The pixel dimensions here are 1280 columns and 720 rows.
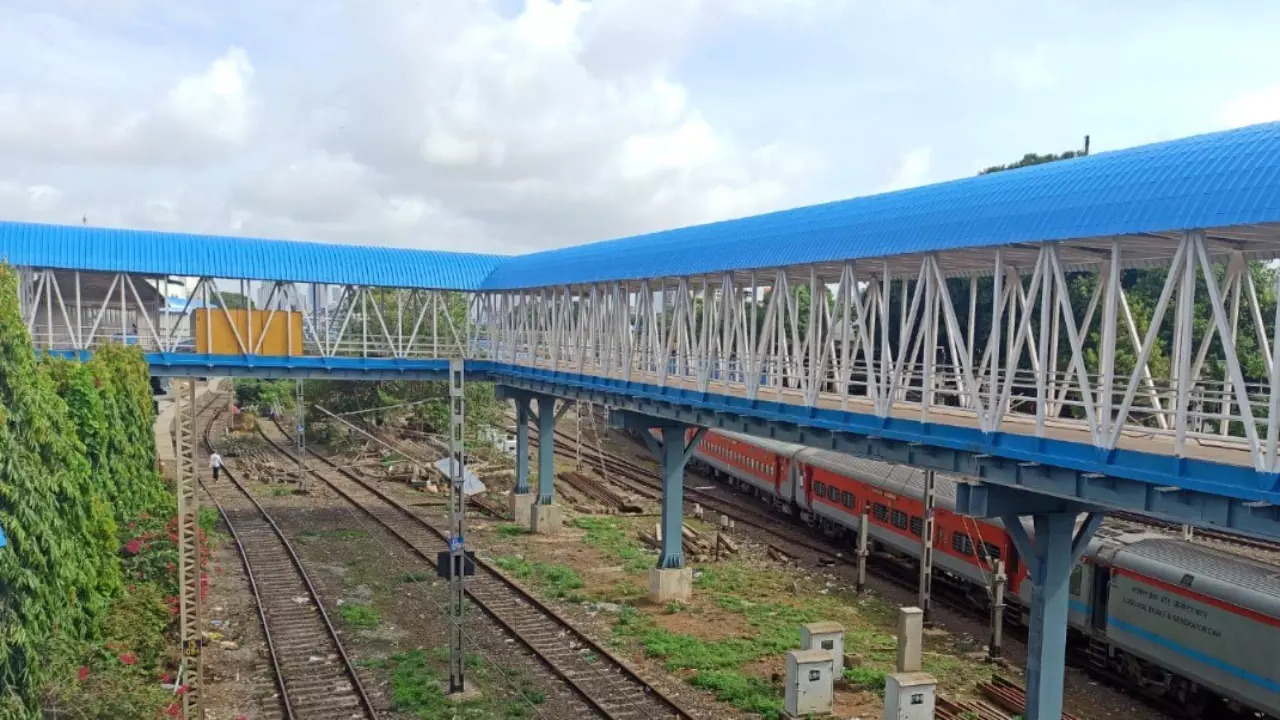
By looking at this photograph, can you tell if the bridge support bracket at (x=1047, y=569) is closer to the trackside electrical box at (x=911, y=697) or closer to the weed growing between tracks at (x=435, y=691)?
the trackside electrical box at (x=911, y=697)

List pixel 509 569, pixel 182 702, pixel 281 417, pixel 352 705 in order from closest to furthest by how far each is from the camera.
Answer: pixel 182 702 < pixel 352 705 < pixel 509 569 < pixel 281 417

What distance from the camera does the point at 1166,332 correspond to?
1939 inches

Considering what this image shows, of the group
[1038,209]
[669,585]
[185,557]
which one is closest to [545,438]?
[669,585]

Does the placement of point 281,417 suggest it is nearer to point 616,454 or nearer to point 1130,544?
point 616,454

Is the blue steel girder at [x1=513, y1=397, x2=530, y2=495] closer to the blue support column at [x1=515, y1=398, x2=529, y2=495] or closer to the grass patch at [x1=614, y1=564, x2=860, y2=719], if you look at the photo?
the blue support column at [x1=515, y1=398, x2=529, y2=495]

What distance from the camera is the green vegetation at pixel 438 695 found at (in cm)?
1639

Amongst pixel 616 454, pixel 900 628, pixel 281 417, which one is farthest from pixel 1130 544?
pixel 281 417

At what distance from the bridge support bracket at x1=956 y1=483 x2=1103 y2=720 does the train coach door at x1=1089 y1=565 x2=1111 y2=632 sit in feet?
20.2

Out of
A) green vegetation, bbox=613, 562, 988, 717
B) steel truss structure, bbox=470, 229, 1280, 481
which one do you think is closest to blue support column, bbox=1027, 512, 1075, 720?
steel truss structure, bbox=470, 229, 1280, 481

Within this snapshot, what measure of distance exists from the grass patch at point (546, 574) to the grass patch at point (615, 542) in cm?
205

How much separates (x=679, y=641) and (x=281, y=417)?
5111 centimetres

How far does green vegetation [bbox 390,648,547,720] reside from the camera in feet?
53.8

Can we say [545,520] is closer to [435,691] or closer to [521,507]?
[521,507]

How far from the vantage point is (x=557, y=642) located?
2014 cm
